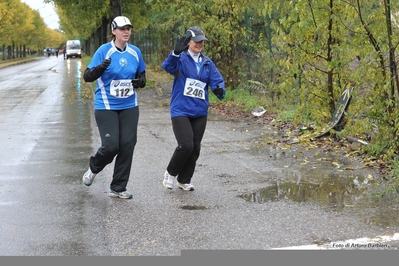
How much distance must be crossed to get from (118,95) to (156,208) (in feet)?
4.07

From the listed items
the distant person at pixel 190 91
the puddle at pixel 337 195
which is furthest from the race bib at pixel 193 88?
the puddle at pixel 337 195

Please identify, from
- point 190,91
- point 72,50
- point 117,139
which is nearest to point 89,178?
point 117,139

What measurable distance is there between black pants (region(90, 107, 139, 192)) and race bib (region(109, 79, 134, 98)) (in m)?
0.18

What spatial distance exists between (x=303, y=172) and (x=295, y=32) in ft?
6.62

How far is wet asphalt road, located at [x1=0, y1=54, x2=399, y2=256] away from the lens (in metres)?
4.96

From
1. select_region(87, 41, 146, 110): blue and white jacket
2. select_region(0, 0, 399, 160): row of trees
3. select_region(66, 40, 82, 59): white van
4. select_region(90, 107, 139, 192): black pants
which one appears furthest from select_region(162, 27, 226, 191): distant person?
select_region(66, 40, 82, 59): white van

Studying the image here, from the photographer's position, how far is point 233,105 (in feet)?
50.4

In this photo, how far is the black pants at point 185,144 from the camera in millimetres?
6570

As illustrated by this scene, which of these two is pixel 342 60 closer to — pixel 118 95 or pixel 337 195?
pixel 337 195

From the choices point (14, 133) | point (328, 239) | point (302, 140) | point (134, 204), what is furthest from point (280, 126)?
point (328, 239)

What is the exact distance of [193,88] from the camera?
6.57 m

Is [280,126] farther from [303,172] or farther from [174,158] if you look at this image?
[174,158]

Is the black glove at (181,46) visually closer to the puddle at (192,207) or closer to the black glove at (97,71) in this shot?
the black glove at (97,71)

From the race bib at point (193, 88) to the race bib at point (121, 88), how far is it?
0.62m
